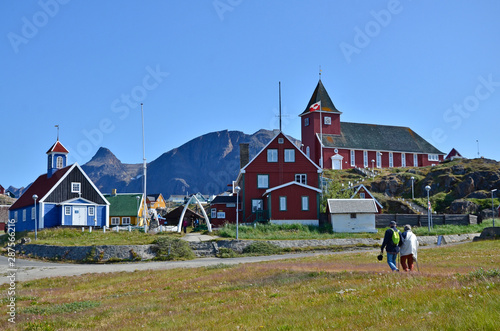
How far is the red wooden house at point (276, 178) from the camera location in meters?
53.2

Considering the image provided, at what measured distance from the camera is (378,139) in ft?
297

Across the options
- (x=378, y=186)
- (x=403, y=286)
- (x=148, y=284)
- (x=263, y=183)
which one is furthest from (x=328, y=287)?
(x=378, y=186)

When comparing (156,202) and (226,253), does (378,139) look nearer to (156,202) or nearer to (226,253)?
(226,253)

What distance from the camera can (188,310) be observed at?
44.8 ft

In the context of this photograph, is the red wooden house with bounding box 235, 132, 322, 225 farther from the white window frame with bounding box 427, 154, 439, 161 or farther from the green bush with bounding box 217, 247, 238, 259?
the white window frame with bounding box 427, 154, 439, 161

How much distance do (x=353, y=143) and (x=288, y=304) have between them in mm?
76134

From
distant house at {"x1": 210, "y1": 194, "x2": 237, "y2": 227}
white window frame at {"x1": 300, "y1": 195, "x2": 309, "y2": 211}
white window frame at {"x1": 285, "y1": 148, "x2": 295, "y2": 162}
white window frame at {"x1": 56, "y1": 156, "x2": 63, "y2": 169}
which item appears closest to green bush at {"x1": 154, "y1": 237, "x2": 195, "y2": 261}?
white window frame at {"x1": 300, "y1": 195, "x2": 309, "y2": 211}

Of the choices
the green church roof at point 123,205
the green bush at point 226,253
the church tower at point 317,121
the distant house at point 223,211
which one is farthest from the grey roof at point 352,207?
the green church roof at point 123,205

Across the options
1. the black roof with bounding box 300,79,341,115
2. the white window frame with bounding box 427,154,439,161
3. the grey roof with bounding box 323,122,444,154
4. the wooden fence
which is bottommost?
the wooden fence

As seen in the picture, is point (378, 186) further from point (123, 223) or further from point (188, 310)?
point (188, 310)

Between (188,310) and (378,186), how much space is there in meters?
65.0

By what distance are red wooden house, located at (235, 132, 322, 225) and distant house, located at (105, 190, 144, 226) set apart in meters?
26.3

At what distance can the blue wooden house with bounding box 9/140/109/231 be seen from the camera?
53219 millimetres

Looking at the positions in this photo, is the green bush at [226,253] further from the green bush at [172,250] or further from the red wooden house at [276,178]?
the red wooden house at [276,178]
